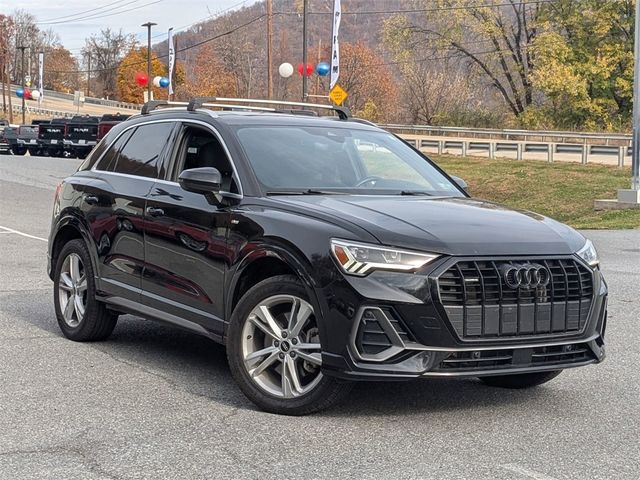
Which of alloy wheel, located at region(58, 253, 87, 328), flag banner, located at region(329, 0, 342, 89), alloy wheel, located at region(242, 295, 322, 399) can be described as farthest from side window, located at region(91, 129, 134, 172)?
flag banner, located at region(329, 0, 342, 89)

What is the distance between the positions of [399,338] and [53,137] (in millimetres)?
47698

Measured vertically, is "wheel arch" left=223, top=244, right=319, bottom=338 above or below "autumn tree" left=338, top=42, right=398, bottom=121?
below

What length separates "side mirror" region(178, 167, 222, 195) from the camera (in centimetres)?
608

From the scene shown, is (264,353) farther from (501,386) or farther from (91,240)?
(91,240)

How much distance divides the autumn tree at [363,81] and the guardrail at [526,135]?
106 feet

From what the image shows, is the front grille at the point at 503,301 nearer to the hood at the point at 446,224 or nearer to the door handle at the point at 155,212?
the hood at the point at 446,224

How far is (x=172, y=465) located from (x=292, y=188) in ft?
7.00

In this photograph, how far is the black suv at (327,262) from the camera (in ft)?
16.9

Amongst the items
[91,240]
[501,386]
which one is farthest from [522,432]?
[91,240]

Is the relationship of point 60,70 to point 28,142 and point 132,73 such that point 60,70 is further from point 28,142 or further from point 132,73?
point 28,142

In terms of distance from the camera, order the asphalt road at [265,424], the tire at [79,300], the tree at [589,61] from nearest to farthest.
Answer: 1. the asphalt road at [265,424]
2. the tire at [79,300]
3. the tree at [589,61]

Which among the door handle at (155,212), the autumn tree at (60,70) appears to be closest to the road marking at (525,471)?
the door handle at (155,212)

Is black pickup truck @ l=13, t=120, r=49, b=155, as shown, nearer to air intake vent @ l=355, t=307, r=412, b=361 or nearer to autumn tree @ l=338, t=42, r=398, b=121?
autumn tree @ l=338, t=42, r=398, b=121

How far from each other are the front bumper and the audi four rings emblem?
0.95 feet
